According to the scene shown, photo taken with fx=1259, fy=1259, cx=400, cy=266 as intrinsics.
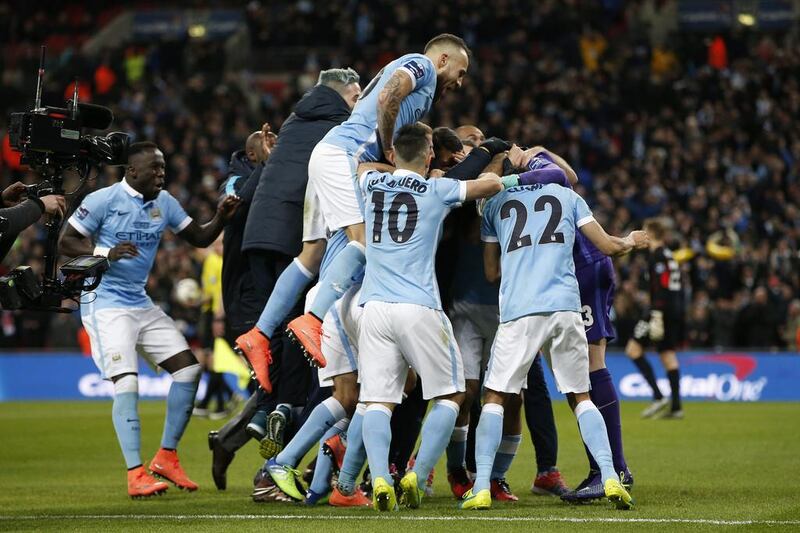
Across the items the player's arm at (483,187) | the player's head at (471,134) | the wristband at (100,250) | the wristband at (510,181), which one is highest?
the player's head at (471,134)

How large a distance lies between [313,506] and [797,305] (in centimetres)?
1548

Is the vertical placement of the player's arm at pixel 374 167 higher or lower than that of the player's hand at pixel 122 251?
higher

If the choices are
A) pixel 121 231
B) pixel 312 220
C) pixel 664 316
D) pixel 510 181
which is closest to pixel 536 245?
pixel 510 181

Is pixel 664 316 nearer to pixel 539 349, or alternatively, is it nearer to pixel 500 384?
pixel 539 349

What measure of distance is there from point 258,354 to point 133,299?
5.23 ft

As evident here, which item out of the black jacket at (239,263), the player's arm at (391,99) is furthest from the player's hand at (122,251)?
the player's arm at (391,99)

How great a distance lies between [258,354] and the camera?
809 centimetres

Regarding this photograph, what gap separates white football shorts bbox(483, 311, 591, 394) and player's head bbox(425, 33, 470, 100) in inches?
71.8

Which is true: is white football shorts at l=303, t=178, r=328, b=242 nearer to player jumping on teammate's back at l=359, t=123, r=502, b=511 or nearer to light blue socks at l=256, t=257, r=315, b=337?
light blue socks at l=256, t=257, r=315, b=337

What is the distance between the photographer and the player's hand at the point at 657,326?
16.0 metres

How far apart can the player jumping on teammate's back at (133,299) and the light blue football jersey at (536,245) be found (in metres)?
2.44

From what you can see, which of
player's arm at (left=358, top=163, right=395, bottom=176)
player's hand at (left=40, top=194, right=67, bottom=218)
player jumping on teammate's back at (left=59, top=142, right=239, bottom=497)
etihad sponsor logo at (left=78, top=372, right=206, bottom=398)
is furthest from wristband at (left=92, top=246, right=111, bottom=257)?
etihad sponsor logo at (left=78, top=372, right=206, bottom=398)

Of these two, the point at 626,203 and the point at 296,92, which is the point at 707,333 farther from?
the point at 296,92

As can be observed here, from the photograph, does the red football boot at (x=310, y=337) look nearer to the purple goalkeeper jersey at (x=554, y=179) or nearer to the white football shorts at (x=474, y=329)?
the white football shorts at (x=474, y=329)
